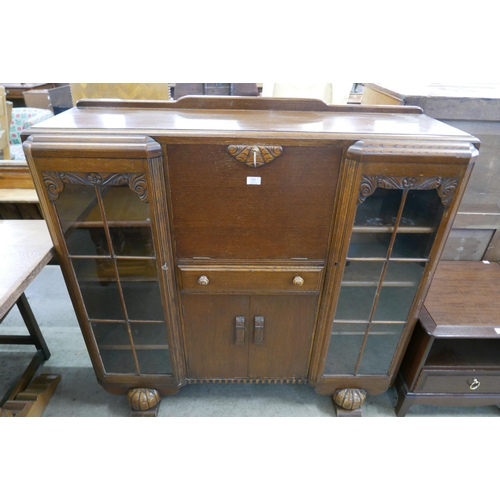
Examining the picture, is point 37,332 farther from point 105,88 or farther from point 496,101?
point 496,101

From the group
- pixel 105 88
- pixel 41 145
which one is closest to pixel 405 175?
pixel 41 145

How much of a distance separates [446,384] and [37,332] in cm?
158

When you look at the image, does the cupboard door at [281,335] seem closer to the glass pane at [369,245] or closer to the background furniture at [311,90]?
the glass pane at [369,245]

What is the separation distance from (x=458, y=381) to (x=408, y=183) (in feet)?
2.52

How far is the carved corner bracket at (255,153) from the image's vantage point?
0.79 m

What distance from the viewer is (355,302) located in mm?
1045

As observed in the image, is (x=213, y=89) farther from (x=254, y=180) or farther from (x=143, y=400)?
A: (x=143, y=400)

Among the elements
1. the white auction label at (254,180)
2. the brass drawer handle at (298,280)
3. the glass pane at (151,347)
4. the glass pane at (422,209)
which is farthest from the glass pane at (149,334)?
the glass pane at (422,209)

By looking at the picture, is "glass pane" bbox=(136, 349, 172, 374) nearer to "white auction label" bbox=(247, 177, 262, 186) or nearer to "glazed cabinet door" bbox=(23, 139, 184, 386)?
"glazed cabinet door" bbox=(23, 139, 184, 386)

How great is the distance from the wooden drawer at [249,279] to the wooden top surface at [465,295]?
18.4 inches

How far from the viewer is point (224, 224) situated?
90 cm

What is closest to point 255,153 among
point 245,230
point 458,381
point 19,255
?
point 245,230

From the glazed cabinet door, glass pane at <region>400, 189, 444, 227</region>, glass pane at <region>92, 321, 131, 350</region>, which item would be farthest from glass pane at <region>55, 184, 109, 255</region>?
glass pane at <region>400, 189, 444, 227</region>
